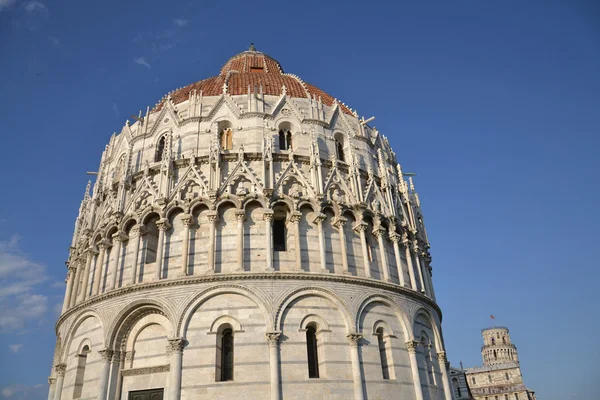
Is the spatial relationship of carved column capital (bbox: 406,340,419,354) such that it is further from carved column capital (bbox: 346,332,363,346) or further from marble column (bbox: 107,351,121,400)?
marble column (bbox: 107,351,121,400)

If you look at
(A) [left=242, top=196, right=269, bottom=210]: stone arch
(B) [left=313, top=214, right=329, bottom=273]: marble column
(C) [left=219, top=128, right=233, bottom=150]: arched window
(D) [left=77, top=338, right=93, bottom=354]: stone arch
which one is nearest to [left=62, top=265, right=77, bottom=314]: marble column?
(D) [left=77, top=338, right=93, bottom=354]: stone arch

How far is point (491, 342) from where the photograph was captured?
9044 centimetres

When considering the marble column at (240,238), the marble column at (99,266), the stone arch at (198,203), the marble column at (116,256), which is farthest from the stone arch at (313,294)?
the marble column at (99,266)

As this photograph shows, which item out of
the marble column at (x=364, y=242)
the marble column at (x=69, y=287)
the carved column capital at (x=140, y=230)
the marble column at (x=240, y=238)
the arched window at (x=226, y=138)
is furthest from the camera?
the marble column at (x=69, y=287)

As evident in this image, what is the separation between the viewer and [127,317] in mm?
17000

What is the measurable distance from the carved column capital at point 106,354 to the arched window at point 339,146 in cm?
1269

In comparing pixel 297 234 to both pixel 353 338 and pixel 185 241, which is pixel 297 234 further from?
pixel 353 338

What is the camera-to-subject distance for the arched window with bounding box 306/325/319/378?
16.0m

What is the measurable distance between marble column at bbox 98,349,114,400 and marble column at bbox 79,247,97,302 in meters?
3.53

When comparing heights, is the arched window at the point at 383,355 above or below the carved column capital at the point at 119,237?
below

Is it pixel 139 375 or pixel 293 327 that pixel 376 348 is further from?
pixel 139 375

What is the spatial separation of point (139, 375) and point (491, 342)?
8877cm

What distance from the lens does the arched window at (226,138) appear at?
67.9 ft

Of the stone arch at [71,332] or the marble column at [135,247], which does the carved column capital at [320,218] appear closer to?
the marble column at [135,247]
